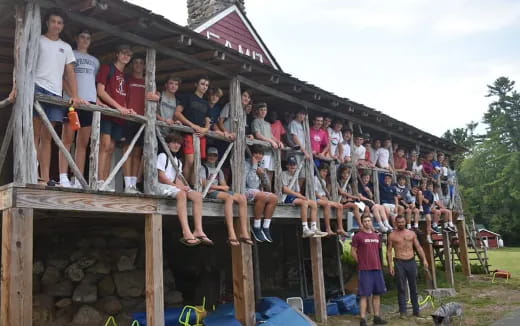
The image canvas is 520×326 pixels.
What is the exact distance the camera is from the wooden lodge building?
5410 mm

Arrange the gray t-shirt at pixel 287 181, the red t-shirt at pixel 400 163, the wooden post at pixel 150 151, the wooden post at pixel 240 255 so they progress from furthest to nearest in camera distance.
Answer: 1. the red t-shirt at pixel 400 163
2. the gray t-shirt at pixel 287 181
3. the wooden post at pixel 240 255
4. the wooden post at pixel 150 151

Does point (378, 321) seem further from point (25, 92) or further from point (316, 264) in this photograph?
point (25, 92)

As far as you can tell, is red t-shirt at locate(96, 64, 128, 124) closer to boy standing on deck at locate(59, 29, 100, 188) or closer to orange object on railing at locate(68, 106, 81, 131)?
boy standing on deck at locate(59, 29, 100, 188)

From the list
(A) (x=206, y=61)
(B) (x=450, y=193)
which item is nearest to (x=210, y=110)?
(A) (x=206, y=61)

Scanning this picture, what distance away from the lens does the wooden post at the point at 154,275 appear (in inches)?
261

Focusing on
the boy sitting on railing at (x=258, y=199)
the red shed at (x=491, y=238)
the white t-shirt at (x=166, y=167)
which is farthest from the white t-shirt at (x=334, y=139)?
the red shed at (x=491, y=238)

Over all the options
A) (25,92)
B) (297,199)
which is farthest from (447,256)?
(25,92)

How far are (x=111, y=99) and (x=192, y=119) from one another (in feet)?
5.29

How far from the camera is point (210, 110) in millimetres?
8312

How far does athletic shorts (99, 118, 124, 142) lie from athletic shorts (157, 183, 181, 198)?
879 mm

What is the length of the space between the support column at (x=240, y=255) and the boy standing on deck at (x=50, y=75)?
3.23 m

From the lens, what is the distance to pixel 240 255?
27.3 ft

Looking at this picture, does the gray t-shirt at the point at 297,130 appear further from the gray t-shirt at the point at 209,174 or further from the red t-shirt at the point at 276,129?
the gray t-shirt at the point at 209,174

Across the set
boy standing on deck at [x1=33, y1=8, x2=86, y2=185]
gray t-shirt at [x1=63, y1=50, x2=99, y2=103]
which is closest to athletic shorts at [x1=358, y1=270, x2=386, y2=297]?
gray t-shirt at [x1=63, y1=50, x2=99, y2=103]
